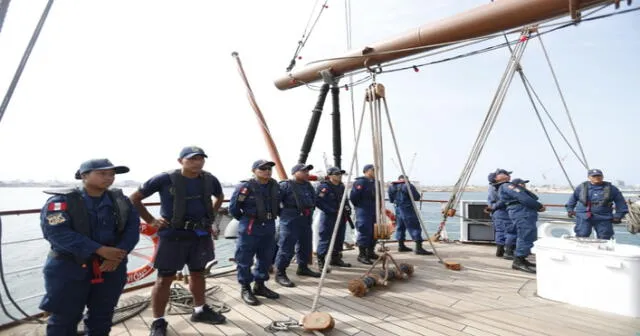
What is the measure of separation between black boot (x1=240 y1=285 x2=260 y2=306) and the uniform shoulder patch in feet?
6.45

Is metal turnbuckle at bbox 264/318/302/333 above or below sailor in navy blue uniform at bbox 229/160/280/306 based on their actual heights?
below

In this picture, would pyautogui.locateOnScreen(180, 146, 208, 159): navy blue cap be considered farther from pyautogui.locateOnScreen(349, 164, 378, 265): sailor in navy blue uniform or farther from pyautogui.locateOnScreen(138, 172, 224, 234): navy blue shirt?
pyautogui.locateOnScreen(349, 164, 378, 265): sailor in navy blue uniform

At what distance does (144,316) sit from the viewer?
316 cm

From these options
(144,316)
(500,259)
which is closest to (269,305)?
(144,316)

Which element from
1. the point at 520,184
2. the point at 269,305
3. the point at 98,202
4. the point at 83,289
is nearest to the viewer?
the point at 83,289

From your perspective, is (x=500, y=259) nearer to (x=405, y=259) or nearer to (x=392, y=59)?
(x=405, y=259)

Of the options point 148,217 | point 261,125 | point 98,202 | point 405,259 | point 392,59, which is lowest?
point 405,259

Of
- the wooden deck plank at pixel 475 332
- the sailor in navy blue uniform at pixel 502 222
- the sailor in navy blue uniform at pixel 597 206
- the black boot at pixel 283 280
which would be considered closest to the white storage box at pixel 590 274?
the wooden deck plank at pixel 475 332

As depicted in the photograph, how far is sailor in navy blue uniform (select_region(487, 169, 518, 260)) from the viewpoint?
18.0ft

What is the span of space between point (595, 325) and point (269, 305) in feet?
10.2

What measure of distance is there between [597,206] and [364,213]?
13.2 feet

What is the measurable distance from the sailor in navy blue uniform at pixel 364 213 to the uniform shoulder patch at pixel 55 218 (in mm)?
4120

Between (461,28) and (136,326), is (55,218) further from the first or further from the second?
(461,28)

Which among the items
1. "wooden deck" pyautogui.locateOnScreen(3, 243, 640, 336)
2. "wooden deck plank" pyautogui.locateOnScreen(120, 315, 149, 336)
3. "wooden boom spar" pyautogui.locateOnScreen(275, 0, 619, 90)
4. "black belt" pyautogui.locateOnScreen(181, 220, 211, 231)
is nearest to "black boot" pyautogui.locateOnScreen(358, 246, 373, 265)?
"wooden deck" pyautogui.locateOnScreen(3, 243, 640, 336)
